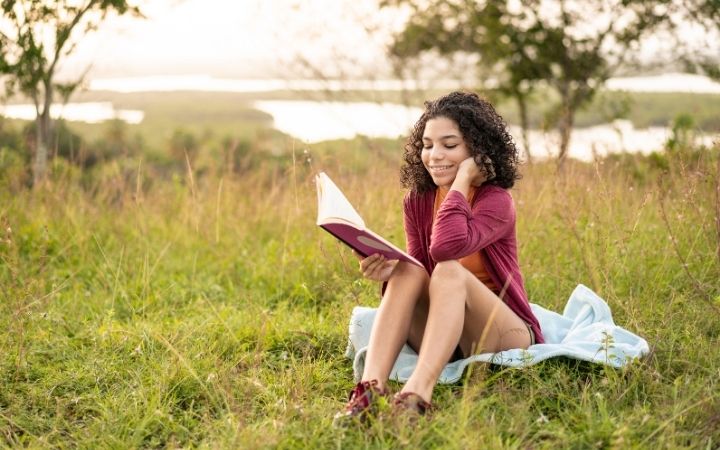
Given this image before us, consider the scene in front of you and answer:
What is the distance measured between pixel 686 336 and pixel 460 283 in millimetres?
1286

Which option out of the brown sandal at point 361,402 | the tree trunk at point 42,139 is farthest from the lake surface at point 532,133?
the tree trunk at point 42,139

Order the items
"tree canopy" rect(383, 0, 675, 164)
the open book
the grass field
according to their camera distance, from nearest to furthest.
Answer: the open book
the grass field
"tree canopy" rect(383, 0, 675, 164)

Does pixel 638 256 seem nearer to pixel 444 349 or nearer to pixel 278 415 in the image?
pixel 444 349

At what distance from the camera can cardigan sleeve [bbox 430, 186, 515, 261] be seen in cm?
317

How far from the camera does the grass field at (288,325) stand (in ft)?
9.73

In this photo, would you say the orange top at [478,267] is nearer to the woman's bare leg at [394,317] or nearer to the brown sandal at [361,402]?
the woman's bare leg at [394,317]

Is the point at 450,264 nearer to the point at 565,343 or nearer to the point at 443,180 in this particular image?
the point at 443,180

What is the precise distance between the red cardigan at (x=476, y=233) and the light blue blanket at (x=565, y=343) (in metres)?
0.19

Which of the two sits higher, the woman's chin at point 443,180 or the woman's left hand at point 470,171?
the woman's left hand at point 470,171

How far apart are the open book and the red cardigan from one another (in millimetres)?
208

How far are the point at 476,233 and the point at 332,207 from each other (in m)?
0.69

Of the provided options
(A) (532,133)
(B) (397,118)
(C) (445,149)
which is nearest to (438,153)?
(C) (445,149)

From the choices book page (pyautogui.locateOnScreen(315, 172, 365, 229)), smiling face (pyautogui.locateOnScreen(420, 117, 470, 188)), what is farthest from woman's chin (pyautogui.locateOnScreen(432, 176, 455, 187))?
book page (pyautogui.locateOnScreen(315, 172, 365, 229))

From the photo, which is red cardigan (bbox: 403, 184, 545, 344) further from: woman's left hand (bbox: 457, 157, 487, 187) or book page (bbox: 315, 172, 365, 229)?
book page (bbox: 315, 172, 365, 229)
